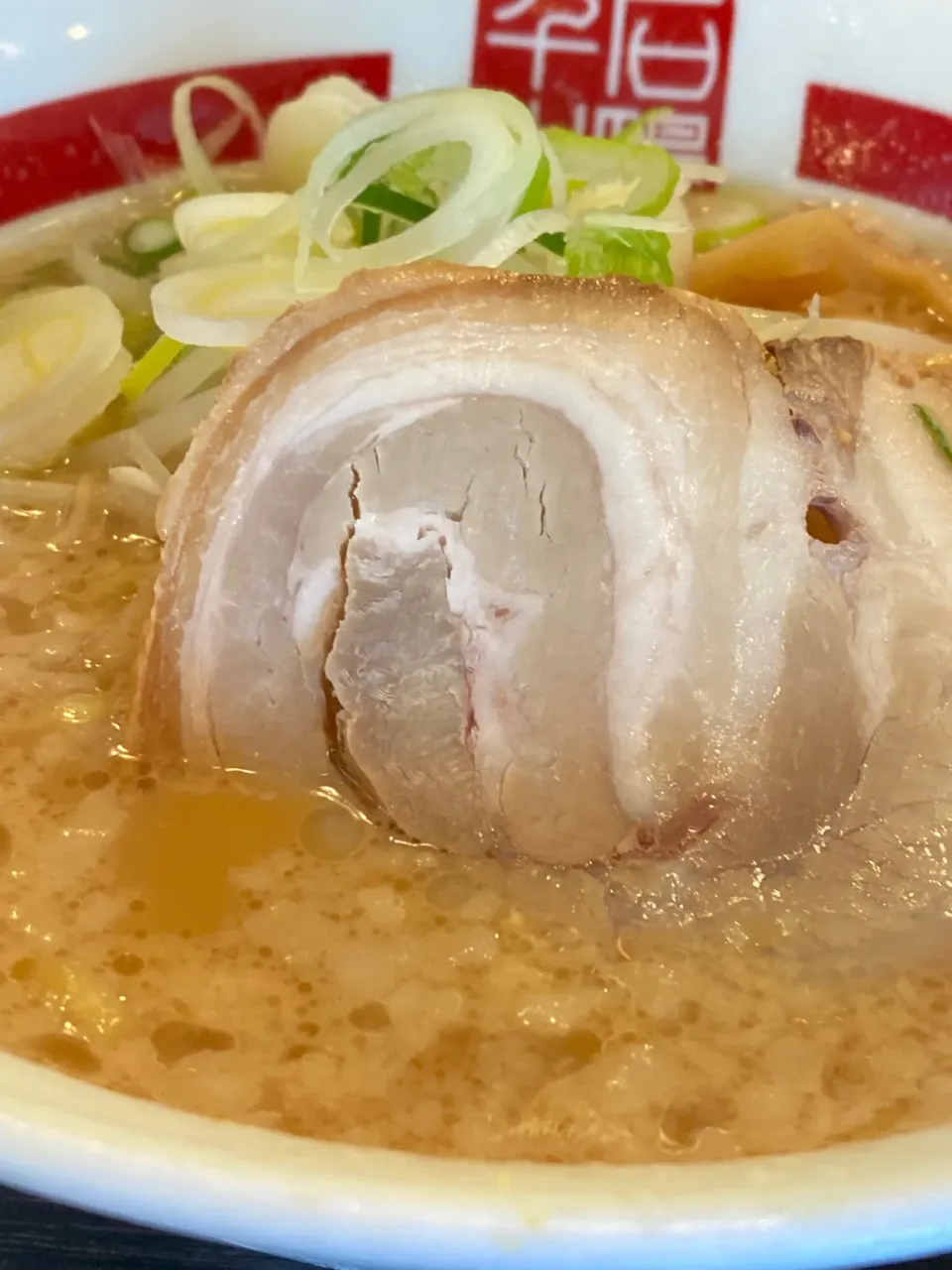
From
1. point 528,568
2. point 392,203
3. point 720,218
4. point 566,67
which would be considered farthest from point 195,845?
point 566,67

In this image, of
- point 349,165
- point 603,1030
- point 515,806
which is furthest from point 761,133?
point 603,1030

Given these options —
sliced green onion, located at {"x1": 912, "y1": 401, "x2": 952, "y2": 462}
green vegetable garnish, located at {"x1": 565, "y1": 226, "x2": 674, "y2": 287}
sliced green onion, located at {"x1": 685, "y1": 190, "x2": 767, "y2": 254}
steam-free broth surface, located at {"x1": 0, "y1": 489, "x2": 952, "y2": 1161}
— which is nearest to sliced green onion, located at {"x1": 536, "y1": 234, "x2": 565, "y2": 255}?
green vegetable garnish, located at {"x1": 565, "y1": 226, "x2": 674, "y2": 287}

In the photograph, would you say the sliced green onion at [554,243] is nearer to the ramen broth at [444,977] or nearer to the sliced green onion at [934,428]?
the sliced green onion at [934,428]

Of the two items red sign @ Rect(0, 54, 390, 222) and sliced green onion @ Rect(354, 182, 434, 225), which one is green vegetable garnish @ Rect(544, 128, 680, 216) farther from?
red sign @ Rect(0, 54, 390, 222)

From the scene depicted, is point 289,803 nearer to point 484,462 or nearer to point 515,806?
point 515,806

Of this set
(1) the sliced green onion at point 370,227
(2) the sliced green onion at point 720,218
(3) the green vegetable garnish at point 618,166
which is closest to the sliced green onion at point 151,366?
(1) the sliced green onion at point 370,227

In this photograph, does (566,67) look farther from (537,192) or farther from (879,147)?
(537,192)
